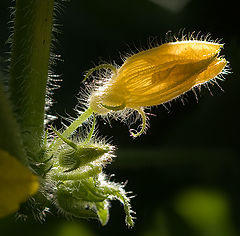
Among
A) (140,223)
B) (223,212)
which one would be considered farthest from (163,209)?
(223,212)

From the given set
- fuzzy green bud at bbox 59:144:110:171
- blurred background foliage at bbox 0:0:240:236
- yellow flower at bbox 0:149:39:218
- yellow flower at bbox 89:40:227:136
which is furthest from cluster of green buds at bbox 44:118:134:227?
blurred background foliage at bbox 0:0:240:236

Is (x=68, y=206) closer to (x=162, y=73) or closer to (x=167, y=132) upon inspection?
(x=162, y=73)

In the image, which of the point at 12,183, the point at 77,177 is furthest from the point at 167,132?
the point at 12,183

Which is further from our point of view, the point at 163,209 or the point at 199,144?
the point at 199,144

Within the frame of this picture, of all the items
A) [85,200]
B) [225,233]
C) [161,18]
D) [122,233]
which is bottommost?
[122,233]

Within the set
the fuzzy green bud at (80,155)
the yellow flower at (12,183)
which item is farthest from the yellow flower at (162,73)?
the yellow flower at (12,183)

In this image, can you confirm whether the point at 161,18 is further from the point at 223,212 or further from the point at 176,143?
the point at 223,212
